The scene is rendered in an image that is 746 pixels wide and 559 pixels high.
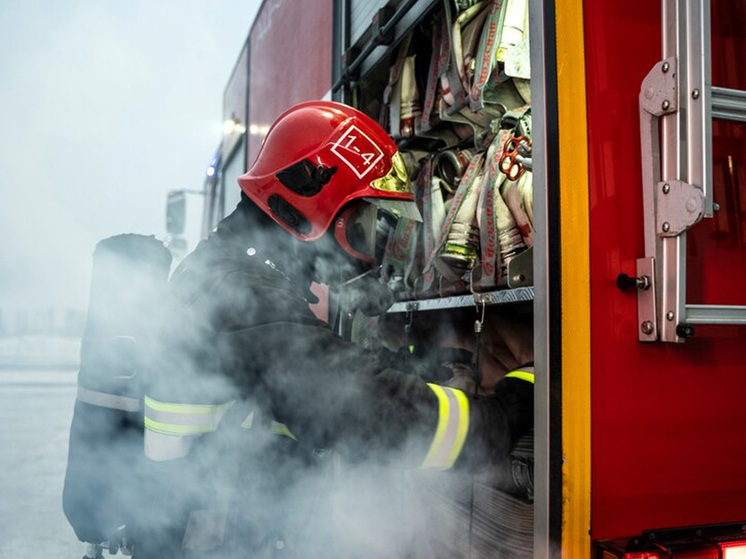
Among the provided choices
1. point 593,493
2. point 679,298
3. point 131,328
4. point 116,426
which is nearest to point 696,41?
point 679,298

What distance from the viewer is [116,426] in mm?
1849

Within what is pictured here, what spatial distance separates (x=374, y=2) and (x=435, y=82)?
475mm

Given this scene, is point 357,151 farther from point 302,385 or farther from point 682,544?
point 682,544

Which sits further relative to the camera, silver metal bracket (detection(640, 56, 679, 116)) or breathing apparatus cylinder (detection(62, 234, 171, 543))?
breathing apparatus cylinder (detection(62, 234, 171, 543))

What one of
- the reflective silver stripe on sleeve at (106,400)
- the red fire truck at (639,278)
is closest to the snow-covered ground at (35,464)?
the reflective silver stripe on sleeve at (106,400)

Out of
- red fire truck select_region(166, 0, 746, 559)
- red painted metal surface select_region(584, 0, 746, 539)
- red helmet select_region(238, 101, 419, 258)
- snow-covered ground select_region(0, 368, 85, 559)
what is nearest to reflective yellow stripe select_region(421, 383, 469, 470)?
red fire truck select_region(166, 0, 746, 559)

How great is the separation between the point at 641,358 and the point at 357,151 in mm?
1133

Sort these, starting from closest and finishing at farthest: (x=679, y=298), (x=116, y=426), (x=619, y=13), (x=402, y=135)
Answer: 1. (x=679, y=298)
2. (x=619, y=13)
3. (x=116, y=426)
4. (x=402, y=135)

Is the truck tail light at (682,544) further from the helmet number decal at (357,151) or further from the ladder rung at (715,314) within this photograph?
the helmet number decal at (357,151)

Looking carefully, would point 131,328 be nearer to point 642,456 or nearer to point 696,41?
point 642,456

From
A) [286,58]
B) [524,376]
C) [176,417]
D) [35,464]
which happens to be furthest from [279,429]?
[35,464]

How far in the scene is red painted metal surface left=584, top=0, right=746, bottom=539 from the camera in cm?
116

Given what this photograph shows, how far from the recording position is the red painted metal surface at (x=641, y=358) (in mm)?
1161

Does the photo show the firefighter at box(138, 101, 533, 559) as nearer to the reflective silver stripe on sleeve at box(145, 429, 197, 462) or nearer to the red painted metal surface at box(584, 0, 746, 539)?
the reflective silver stripe on sleeve at box(145, 429, 197, 462)
